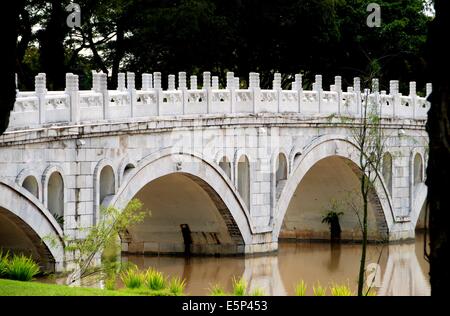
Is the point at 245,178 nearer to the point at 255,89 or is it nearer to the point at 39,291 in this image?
the point at 255,89

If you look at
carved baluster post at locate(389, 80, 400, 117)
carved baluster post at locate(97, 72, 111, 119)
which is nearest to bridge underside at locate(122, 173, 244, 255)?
carved baluster post at locate(97, 72, 111, 119)

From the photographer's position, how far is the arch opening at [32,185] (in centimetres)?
2666

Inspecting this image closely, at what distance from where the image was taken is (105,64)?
51344mm

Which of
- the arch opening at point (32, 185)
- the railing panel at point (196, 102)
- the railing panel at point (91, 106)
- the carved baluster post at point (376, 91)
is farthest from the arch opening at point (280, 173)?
the arch opening at point (32, 185)

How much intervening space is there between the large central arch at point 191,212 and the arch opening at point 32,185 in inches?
228

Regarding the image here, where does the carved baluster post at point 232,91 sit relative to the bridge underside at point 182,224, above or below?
above

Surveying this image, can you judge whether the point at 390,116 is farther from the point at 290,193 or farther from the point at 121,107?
the point at 121,107

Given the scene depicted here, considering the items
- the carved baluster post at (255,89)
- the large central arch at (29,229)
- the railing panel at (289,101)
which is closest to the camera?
the large central arch at (29,229)

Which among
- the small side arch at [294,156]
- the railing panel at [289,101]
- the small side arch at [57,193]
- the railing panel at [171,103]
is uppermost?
the railing panel at [289,101]

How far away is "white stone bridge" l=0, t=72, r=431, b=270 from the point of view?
87.7 feet

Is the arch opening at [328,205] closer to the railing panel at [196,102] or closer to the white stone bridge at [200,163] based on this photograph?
the white stone bridge at [200,163]

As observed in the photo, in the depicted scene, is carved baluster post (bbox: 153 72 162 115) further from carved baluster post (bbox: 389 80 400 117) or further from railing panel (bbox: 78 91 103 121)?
carved baluster post (bbox: 389 80 400 117)

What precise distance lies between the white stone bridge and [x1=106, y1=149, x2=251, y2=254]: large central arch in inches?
1.7
